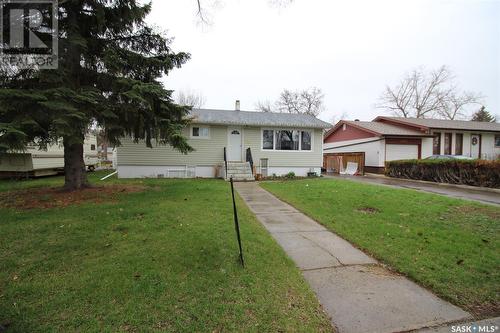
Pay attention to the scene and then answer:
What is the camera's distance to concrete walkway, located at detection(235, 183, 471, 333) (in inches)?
98.0

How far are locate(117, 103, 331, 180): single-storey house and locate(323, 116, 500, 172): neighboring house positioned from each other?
6.20 meters

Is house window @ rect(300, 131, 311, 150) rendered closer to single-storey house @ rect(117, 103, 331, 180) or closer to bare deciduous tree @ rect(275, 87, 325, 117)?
single-storey house @ rect(117, 103, 331, 180)

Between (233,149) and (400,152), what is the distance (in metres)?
12.5

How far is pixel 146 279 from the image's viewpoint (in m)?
3.03

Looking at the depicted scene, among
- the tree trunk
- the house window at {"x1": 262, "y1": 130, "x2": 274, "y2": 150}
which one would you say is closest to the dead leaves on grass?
the tree trunk

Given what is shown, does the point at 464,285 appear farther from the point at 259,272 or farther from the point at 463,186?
the point at 463,186

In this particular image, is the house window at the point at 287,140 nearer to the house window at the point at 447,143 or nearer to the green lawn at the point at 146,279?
the green lawn at the point at 146,279

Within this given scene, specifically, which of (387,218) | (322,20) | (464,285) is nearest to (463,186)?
(387,218)

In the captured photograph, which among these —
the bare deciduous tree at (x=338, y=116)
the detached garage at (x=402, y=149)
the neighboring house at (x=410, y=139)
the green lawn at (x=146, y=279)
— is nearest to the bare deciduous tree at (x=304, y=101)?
the bare deciduous tree at (x=338, y=116)

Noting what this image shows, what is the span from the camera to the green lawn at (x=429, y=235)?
311 centimetres

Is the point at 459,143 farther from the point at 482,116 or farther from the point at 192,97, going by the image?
the point at 192,97

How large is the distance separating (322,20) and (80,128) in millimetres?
7487

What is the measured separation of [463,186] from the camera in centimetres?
1152

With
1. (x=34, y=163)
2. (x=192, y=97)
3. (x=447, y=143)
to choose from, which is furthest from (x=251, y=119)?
(x=192, y=97)
